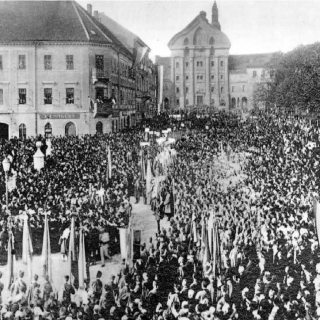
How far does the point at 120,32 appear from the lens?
1843 inches

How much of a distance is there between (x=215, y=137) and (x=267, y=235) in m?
19.3

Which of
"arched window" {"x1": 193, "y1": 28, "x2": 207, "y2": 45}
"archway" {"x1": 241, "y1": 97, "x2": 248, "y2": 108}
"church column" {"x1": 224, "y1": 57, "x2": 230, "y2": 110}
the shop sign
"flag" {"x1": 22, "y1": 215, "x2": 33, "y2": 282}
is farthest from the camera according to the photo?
"archway" {"x1": 241, "y1": 97, "x2": 248, "y2": 108}

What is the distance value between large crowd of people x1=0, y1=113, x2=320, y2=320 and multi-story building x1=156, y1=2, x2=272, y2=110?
53542mm

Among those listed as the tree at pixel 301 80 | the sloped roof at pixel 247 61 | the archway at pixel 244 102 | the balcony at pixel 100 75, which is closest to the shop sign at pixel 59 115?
the balcony at pixel 100 75

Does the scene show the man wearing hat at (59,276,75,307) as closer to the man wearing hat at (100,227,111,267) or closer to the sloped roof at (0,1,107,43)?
the man wearing hat at (100,227,111,267)

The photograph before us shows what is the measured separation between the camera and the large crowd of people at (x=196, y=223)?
10.7 metres

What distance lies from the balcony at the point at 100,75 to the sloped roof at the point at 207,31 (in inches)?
1751

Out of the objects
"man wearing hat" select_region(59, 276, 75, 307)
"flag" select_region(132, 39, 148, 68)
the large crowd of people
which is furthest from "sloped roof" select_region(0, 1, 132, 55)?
"man wearing hat" select_region(59, 276, 75, 307)

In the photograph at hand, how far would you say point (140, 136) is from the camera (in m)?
31.4

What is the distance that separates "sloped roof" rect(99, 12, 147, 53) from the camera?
46.4 meters

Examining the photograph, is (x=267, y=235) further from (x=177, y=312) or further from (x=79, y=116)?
(x=79, y=116)

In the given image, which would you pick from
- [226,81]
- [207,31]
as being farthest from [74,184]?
[226,81]

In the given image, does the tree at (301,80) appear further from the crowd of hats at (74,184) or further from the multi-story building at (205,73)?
the multi-story building at (205,73)

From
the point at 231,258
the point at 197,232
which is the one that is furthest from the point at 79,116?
the point at 231,258
